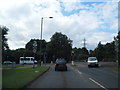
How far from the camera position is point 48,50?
99.7 m

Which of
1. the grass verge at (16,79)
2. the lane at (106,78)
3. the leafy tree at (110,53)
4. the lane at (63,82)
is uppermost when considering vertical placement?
the leafy tree at (110,53)

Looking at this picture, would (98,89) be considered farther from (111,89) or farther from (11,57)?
(11,57)

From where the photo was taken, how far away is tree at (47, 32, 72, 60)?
101 meters

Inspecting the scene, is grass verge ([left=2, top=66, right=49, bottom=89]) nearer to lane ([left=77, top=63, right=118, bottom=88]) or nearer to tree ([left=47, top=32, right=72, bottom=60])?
lane ([left=77, top=63, right=118, bottom=88])

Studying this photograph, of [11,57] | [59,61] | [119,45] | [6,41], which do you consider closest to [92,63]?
[119,45]

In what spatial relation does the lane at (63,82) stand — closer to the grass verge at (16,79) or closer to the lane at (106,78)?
the grass verge at (16,79)

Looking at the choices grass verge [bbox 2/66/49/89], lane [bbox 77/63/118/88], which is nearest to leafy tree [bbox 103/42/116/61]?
lane [bbox 77/63/118/88]

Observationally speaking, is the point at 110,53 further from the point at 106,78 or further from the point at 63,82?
the point at 63,82

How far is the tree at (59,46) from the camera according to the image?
10078cm

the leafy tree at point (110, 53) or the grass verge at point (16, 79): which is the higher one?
the leafy tree at point (110, 53)

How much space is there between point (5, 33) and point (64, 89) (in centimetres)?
1998

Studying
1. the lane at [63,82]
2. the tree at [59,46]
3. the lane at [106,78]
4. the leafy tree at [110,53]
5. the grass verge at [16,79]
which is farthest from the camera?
the tree at [59,46]

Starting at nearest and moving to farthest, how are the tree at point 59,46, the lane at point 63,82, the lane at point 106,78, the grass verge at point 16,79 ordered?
the grass verge at point 16,79 → the lane at point 63,82 → the lane at point 106,78 → the tree at point 59,46

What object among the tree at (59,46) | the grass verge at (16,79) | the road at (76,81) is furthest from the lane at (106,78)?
the tree at (59,46)
